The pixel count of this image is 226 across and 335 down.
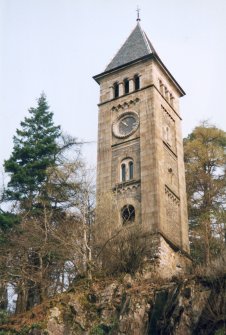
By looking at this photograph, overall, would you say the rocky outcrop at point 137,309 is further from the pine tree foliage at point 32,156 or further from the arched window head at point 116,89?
the arched window head at point 116,89

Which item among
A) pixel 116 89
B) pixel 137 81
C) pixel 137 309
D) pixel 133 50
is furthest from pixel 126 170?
pixel 137 309

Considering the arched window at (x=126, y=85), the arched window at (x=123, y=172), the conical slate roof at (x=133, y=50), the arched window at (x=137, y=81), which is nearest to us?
the arched window at (x=123, y=172)

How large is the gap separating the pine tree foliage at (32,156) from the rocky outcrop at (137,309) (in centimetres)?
Answer: 862

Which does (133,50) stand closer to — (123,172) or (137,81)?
(137,81)

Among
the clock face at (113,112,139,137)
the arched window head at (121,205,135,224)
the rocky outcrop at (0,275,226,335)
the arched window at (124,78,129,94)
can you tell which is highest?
the arched window at (124,78,129,94)

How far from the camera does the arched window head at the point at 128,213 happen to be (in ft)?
107

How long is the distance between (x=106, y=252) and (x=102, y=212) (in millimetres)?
2386

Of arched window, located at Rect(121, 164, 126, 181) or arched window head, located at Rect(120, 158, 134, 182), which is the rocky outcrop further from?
arched window, located at Rect(121, 164, 126, 181)

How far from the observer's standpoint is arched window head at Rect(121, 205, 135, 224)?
107ft

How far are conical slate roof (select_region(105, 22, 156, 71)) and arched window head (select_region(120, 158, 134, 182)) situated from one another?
29.2 ft

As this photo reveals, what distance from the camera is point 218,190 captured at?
39844 mm

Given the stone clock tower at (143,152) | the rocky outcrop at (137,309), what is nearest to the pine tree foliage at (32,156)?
the stone clock tower at (143,152)

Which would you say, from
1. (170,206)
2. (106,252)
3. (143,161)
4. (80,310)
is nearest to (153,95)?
(143,161)

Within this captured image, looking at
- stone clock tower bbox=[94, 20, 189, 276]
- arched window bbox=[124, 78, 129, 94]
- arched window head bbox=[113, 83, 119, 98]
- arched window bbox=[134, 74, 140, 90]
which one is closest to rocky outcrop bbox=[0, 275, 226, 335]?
stone clock tower bbox=[94, 20, 189, 276]
